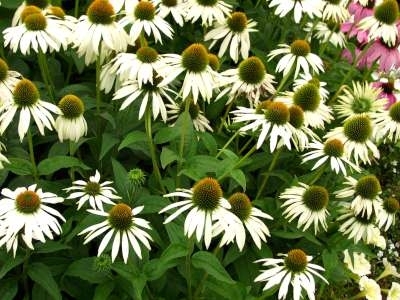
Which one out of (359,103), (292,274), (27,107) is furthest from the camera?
(359,103)

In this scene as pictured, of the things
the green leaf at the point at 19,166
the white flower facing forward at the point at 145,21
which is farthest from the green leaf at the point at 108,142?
the white flower facing forward at the point at 145,21

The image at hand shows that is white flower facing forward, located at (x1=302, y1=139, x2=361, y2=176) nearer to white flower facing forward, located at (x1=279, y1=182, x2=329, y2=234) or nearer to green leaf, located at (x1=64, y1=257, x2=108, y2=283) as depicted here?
Result: white flower facing forward, located at (x1=279, y1=182, x2=329, y2=234)

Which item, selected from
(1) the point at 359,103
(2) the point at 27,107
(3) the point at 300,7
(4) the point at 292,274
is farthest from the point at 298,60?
(2) the point at 27,107

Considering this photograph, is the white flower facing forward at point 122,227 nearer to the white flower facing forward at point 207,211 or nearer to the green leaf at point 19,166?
the white flower facing forward at point 207,211

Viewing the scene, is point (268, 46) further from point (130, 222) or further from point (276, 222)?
Result: point (130, 222)

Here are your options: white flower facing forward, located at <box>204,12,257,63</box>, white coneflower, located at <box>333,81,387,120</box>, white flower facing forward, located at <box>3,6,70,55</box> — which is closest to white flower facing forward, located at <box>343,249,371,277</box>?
white coneflower, located at <box>333,81,387,120</box>

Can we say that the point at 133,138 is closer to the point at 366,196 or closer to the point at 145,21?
the point at 145,21
